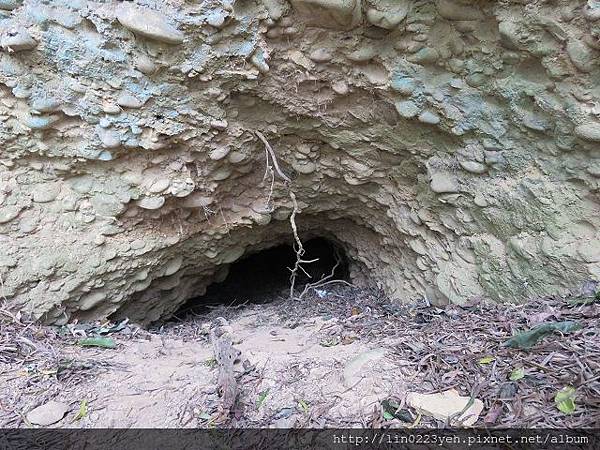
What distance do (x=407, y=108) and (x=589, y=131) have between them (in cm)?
84

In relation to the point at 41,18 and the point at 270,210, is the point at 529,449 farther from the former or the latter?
the point at 41,18

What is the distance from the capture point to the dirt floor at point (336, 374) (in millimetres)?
1294

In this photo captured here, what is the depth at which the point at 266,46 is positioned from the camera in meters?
2.21

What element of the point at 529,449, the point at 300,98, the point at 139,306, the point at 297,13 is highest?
the point at 297,13

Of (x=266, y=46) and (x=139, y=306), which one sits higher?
(x=266, y=46)

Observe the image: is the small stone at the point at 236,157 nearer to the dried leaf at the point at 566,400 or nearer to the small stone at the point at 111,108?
the small stone at the point at 111,108

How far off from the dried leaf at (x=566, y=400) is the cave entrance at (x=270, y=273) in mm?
2709

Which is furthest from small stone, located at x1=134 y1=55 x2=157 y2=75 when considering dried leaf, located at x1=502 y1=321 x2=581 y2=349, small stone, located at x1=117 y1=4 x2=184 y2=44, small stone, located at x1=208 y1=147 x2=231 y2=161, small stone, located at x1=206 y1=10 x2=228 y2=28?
dried leaf, located at x1=502 y1=321 x2=581 y2=349

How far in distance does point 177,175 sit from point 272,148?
61 cm

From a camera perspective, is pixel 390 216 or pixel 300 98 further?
pixel 390 216

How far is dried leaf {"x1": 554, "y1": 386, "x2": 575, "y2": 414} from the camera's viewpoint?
1196 mm

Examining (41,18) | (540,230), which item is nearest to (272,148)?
(41,18)

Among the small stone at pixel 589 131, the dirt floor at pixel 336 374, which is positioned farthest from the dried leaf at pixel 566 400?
the small stone at pixel 589 131

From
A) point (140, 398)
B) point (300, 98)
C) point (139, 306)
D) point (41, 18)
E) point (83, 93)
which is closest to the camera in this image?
point (140, 398)
